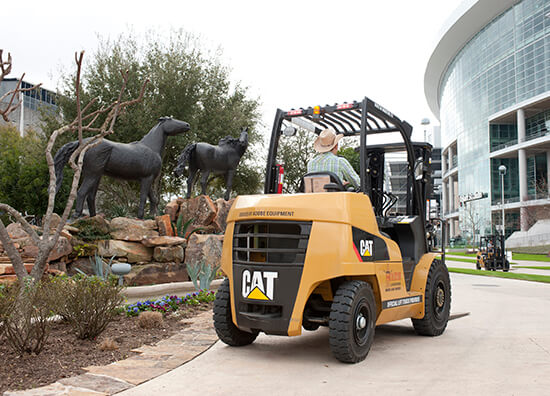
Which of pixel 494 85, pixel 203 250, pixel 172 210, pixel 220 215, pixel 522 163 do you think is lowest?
pixel 203 250

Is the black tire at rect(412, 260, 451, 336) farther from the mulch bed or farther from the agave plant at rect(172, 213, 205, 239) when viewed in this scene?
the agave plant at rect(172, 213, 205, 239)

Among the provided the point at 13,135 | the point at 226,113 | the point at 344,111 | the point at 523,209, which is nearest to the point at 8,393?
the point at 344,111

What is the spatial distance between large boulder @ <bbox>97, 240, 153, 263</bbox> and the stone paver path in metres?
4.96

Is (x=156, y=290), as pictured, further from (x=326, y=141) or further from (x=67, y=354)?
(x=326, y=141)

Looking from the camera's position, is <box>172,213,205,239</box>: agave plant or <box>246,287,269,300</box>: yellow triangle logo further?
<box>172,213,205,239</box>: agave plant

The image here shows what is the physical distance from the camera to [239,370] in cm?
493

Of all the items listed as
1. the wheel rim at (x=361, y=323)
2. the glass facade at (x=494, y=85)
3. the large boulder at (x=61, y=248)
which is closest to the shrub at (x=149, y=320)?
the wheel rim at (x=361, y=323)

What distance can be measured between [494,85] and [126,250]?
2383 inches

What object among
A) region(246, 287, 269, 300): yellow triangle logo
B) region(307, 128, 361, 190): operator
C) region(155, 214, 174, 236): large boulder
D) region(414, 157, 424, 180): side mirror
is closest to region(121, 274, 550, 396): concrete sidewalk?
region(246, 287, 269, 300): yellow triangle logo

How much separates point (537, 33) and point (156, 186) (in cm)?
4834

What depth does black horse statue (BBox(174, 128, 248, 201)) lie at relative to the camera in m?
15.1

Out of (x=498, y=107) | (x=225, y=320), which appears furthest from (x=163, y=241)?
(x=498, y=107)

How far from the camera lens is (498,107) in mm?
60938

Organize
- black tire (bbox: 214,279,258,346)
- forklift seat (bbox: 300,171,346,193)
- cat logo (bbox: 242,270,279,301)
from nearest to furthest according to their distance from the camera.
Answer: cat logo (bbox: 242,270,279,301)
black tire (bbox: 214,279,258,346)
forklift seat (bbox: 300,171,346,193)
